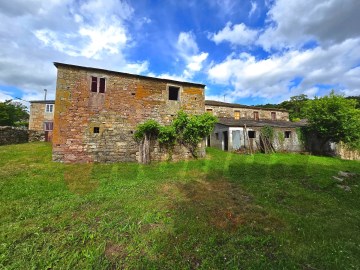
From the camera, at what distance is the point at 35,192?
20.3 ft

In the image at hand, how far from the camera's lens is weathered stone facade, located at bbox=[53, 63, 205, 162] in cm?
1051

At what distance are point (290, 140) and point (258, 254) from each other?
19058mm

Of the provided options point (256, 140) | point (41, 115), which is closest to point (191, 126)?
point (256, 140)

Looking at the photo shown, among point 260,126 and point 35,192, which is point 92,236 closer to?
point 35,192

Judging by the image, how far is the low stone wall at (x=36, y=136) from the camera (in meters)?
18.4

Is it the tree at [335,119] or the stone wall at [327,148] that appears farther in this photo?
the stone wall at [327,148]

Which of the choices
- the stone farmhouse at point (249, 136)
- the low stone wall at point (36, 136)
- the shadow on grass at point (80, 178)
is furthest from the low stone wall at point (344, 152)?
the low stone wall at point (36, 136)

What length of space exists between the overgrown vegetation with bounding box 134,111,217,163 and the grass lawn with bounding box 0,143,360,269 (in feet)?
12.5

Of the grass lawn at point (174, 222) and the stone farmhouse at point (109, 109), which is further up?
the stone farmhouse at point (109, 109)

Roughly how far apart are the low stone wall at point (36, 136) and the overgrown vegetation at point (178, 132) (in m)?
13.7

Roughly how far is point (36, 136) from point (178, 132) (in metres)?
15.9

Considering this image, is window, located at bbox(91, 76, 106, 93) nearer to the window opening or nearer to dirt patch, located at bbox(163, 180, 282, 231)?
the window opening

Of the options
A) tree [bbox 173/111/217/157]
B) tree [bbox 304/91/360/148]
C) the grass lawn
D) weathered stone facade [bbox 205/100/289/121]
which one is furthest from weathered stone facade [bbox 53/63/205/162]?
tree [bbox 304/91/360/148]

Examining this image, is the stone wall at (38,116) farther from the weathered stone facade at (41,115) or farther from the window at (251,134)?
the window at (251,134)
